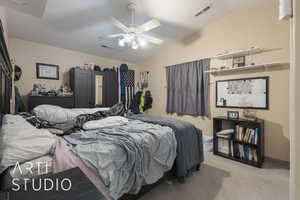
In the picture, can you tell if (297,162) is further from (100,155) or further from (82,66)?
(82,66)

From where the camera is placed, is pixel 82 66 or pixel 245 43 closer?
pixel 245 43

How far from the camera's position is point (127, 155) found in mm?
1345

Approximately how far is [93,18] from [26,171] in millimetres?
2579

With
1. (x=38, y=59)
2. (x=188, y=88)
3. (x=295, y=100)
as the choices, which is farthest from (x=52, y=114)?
(x=188, y=88)

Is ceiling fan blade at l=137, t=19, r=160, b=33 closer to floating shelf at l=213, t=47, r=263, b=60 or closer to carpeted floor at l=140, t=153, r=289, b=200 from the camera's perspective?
floating shelf at l=213, t=47, r=263, b=60

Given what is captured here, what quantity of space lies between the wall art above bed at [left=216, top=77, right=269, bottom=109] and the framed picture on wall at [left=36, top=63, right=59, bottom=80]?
3638 millimetres

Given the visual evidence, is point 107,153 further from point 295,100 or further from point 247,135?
point 247,135

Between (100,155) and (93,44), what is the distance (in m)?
3.01

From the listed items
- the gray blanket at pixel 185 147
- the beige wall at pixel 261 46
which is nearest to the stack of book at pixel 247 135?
the beige wall at pixel 261 46

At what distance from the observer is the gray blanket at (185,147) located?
1901mm

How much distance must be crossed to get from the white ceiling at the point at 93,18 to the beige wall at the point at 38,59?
5.8 inches

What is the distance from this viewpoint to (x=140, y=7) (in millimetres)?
2518

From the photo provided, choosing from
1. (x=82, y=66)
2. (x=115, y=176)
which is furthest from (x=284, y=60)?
(x=82, y=66)

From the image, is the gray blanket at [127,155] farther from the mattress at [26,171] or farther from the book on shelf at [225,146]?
the book on shelf at [225,146]
